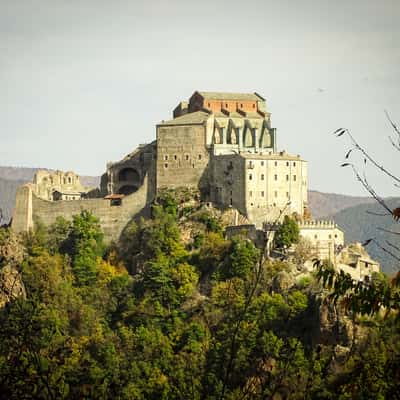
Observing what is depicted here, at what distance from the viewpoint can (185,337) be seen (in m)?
61.4

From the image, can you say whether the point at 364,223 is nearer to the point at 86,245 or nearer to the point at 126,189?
the point at 126,189

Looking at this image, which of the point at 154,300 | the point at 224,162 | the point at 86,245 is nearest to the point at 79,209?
the point at 86,245

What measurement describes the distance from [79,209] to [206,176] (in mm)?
9340

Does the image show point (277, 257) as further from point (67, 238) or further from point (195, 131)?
point (67, 238)

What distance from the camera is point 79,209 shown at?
6962 cm

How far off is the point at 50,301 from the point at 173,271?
813cm

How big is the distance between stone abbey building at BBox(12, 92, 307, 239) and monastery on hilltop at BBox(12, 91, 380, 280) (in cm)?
6

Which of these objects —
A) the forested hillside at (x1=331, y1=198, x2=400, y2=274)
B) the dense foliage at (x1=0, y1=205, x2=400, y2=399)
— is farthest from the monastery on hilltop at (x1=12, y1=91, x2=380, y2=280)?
the forested hillside at (x1=331, y1=198, x2=400, y2=274)

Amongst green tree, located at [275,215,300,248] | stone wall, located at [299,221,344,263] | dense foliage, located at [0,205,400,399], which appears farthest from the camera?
stone wall, located at [299,221,344,263]

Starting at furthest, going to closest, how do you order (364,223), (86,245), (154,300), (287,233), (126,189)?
1. (364,223)
2. (126,189)
3. (86,245)
4. (154,300)
5. (287,233)

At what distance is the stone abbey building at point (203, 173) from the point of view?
63438 mm

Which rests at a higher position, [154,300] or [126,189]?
[126,189]

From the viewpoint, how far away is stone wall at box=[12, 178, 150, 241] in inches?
2687

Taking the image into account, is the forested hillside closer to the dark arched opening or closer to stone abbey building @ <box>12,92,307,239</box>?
stone abbey building @ <box>12,92,307,239</box>
